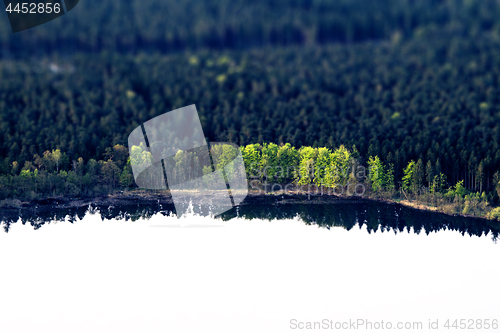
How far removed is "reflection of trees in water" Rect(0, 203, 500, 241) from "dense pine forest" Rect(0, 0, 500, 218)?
3.66 meters

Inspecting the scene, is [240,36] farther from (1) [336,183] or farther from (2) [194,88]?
(1) [336,183]

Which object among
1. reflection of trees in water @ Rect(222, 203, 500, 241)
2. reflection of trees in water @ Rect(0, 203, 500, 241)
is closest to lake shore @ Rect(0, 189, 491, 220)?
reflection of trees in water @ Rect(0, 203, 500, 241)

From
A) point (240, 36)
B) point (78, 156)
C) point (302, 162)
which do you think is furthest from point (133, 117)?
point (240, 36)

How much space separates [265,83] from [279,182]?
26.0 m

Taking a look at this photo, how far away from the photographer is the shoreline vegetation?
51688 mm

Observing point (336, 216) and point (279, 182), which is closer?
point (336, 216)

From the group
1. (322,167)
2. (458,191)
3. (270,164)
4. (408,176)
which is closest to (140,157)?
(270,164)

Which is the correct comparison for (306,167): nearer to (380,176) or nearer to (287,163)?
(287,163)

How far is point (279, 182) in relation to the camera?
5691 cm

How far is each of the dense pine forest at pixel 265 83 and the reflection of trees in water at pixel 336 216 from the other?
3663mm

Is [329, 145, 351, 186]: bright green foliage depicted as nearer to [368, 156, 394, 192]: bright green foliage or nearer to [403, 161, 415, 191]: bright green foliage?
[368, 156, 394, 192]: bright green foliage

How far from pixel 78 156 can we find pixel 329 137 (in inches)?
1065

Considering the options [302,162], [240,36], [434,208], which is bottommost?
[434,208]

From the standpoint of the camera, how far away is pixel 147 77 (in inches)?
3147
